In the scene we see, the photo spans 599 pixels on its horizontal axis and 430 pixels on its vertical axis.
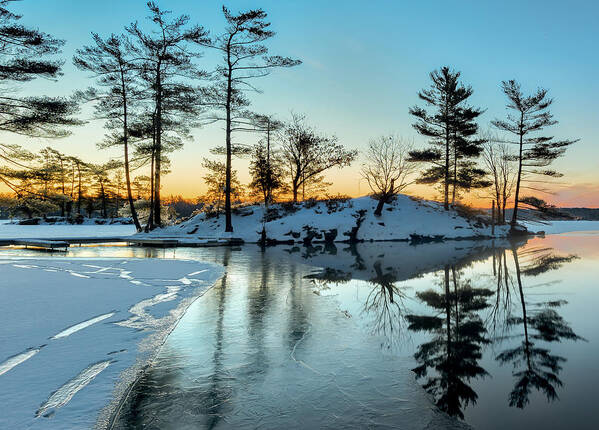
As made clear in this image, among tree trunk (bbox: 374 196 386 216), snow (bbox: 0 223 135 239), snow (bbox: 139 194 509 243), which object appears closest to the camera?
snow (bbox: 139 194 509 243)

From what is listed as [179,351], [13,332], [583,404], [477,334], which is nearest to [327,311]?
[477,334]

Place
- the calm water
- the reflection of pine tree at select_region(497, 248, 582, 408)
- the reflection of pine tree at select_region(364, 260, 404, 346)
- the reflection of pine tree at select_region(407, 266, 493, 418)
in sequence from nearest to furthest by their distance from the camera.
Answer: the calm water, the reflection of pine tree at select_region(407, 266, 493, 418), the reflection of pine tree at select_region(497, 248, 582, 408), the reflection of pine tree at select_region(364, 260, 404, 346)

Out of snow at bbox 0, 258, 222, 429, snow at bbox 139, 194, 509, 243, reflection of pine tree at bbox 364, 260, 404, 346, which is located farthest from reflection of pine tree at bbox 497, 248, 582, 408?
snow at bbox 139, 194, 509, 243

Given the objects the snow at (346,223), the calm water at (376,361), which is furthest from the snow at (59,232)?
the calm water at (376,361)

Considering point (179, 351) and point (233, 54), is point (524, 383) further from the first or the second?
point (233, 54)

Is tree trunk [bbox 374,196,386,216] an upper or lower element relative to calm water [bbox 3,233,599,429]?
upper

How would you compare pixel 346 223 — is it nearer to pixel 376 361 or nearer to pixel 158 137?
pixel 158 137

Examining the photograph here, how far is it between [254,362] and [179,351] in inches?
44.7

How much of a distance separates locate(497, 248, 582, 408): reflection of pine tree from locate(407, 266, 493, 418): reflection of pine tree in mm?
403

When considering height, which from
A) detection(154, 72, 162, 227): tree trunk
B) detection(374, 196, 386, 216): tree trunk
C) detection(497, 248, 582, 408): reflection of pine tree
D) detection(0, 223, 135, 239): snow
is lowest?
detection(497, 248, 582, 408): reflection of pine tree

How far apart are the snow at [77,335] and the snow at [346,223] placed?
58.2ft

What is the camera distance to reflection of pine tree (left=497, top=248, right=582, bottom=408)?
3.97 meters

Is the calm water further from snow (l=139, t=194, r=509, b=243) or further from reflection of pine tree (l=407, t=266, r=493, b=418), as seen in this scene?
snow (l=139, t=194, r=509, b=243)

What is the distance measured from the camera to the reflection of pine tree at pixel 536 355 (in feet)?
13.0
